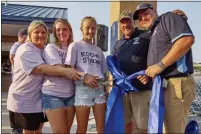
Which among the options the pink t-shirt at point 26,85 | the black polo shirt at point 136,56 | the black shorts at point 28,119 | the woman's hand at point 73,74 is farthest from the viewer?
the black polo shirt at point 136,56

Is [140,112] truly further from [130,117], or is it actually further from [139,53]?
[139,53]

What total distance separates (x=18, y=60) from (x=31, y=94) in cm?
39

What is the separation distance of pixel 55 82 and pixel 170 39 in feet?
4.09

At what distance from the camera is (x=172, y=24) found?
260 cm

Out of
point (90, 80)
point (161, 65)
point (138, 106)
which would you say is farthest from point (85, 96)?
point (161, 65)

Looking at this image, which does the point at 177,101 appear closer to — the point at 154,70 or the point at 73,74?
the point at 154,70

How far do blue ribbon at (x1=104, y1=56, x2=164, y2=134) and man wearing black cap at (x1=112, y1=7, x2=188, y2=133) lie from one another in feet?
0.31

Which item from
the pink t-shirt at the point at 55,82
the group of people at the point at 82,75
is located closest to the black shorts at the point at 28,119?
the group of people at the point at 82,75

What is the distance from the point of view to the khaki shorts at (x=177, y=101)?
2.66 metres

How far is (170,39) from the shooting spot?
2.65 meters

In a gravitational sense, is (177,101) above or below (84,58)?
below

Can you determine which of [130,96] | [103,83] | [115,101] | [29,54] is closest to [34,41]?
[29,54]

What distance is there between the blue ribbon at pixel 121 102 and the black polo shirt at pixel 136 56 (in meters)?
0.07

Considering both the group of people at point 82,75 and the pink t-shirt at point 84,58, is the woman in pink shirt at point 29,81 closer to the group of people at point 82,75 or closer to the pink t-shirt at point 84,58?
the group of people at point 82,75
